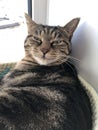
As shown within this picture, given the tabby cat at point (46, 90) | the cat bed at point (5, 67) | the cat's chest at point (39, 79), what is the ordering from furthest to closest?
the cat bed at point (5, 67)
the cat's chest at point (39, 79)
the tabby cat at point (46, 90)

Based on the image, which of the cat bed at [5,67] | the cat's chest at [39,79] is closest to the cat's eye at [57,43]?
the cat's chest at [39,79]

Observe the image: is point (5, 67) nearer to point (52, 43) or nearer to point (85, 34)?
point (52, 43)

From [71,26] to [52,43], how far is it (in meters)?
0.11

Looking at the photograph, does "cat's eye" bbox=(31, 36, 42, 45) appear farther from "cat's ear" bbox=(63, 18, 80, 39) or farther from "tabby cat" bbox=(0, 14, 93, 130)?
"cat's ear" bbox=(63, 18, 80, 39)

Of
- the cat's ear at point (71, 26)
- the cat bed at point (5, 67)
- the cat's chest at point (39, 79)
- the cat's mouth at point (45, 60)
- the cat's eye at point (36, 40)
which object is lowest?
the cat bed at point (5, 67)

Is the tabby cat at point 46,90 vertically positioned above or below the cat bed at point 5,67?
above

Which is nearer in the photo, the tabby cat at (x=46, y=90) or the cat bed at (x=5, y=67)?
the tabby cat at (x=46, y=90)

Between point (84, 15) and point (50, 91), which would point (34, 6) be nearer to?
point (84, 15)

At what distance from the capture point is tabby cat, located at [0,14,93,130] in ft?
2.93

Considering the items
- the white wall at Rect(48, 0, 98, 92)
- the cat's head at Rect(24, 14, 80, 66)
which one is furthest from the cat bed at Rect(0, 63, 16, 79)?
the white wall at Rect(48, 0, 98, 92)

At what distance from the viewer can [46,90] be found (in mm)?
1019

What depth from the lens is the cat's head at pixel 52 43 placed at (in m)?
1.15

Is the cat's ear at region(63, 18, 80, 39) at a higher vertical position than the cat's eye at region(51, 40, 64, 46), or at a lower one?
higher

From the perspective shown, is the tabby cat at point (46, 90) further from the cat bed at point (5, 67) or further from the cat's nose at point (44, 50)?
the cat bed at point (5, 67)
